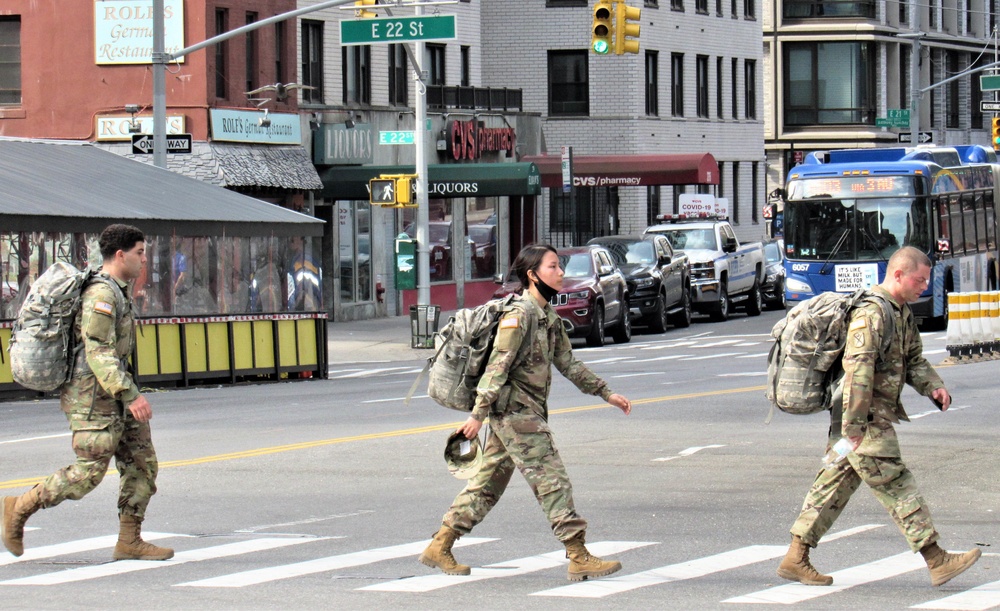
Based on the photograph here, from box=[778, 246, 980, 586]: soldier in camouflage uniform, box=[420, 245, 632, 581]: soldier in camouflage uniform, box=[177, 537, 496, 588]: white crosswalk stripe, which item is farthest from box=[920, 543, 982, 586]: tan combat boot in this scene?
box=[177, 537, 496, 588]: white crosswalk stripe

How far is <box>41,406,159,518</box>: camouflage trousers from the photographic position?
9430 mm

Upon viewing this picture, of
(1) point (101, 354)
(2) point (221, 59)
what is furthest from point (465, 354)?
(2) point (221, 59)

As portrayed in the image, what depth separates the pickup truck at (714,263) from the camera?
4006 centimetres

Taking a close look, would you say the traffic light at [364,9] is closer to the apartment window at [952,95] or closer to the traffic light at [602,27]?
the traffic light at [602,27]

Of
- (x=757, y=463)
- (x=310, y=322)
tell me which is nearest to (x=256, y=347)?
(x=310, y=322)

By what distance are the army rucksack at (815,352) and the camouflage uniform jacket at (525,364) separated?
3.18 feet

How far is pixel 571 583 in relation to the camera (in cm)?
900

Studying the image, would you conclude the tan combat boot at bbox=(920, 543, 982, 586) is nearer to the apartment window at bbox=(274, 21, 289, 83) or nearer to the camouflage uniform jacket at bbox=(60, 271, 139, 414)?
the camouflage uniform jacket at bbox=(60, 271, 139, 414)

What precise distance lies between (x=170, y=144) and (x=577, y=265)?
351 inches

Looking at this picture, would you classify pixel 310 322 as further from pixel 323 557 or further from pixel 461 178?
pixel 323 557

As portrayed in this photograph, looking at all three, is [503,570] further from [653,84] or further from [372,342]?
[653,84]

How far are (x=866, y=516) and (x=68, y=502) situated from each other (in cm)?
529

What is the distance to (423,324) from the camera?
31938 millimetres

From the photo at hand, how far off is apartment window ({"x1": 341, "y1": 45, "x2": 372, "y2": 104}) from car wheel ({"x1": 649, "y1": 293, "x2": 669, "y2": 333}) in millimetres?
8996
